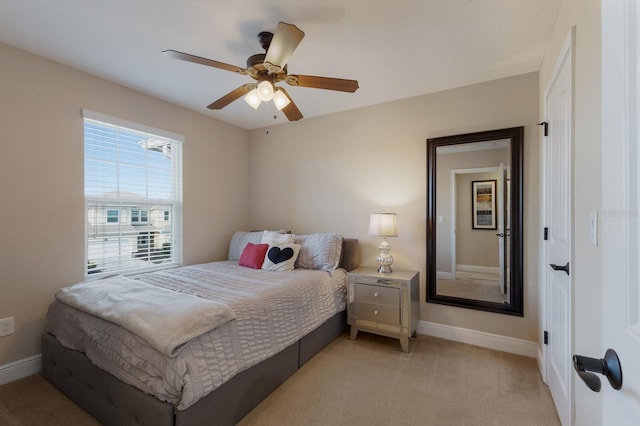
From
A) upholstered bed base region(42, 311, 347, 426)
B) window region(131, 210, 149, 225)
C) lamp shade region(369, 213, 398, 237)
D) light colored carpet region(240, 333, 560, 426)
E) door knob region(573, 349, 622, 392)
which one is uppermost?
window region(131, 210, 149, 225)

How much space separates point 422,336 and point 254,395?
1.86m

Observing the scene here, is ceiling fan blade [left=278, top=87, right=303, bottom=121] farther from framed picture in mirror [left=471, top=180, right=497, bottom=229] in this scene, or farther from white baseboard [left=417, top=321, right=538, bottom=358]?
white baseboard [left=417, top=321, right=538, bottom=358]

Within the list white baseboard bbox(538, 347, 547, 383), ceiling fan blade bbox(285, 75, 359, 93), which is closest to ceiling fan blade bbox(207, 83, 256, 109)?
ceiling fan blade bbox(285, 75, 359, 93)

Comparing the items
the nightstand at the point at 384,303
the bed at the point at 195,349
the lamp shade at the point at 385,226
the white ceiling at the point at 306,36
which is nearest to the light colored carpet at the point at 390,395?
the bed at the point at 195,349

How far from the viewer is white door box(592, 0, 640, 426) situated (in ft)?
1.63

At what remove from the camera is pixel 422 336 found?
9.70ft

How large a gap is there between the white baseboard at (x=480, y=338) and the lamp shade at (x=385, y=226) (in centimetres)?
105

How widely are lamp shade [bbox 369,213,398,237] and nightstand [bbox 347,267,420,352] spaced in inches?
15.9

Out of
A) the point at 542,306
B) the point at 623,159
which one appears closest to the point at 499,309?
the point at 542,306

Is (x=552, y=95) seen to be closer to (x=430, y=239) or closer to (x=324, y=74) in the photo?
(x=430, y=239)

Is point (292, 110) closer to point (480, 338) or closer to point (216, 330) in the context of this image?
point (216, 330)

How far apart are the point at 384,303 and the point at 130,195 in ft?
9.13

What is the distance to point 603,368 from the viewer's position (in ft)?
1.90

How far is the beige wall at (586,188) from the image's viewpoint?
1.13 metres
